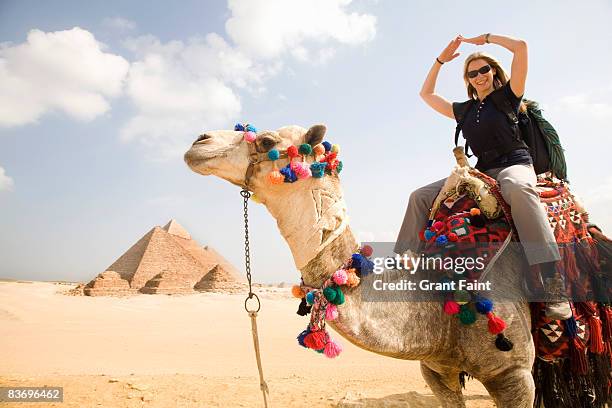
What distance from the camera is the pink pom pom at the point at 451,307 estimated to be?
260 cm

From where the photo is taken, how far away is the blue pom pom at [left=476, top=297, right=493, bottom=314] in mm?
2535

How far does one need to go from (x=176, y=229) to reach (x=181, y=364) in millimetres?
65034

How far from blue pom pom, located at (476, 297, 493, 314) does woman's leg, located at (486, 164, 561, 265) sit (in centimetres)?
45

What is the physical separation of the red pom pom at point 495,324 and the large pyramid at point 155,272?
45.0 metres

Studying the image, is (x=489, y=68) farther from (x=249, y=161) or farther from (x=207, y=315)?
(x=207, y=315)

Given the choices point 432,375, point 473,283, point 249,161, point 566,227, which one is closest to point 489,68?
point 566,227

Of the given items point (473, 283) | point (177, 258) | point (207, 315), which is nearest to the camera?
point (473, 283)

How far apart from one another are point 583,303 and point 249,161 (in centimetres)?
270

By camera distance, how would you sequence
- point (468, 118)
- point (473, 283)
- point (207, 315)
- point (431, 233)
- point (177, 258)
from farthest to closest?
point (177, 258) < point (207, 315) < point (468, 118) < point (431, 233) < point (473, 283)

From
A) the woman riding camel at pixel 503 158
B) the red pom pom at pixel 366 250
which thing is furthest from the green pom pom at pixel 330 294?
the woman riding camel at pixel 503 158

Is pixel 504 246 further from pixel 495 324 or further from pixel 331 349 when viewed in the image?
pixel 331 349

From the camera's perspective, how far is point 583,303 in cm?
300

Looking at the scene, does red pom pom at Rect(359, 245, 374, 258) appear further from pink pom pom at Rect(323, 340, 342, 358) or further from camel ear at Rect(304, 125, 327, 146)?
camel ear at Rect(304, 125, 327, 146)

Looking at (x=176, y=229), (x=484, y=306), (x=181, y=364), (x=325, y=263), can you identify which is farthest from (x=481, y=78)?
(x=176, y=229)
